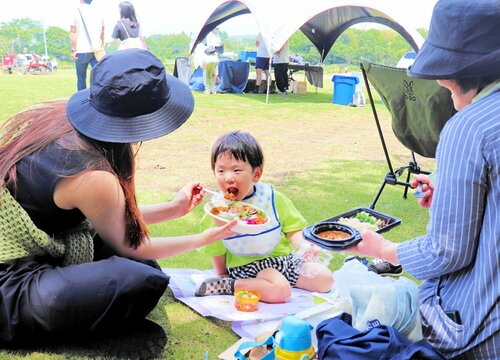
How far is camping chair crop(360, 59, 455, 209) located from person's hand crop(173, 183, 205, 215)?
157 centimetres

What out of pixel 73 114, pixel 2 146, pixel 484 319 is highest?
pixel 73 114

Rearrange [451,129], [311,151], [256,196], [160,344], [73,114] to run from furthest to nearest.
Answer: [311,151] → [256,196] → [160,344] → [73,114] → [451,129]

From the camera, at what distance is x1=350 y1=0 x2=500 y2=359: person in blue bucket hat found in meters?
1.40

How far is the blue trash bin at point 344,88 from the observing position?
10633 mm

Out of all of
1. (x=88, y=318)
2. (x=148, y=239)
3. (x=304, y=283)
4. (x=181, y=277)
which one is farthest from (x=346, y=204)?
(x=88, y=318)

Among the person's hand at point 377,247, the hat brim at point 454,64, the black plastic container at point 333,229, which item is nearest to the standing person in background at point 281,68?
the black plastic container at point 333,229

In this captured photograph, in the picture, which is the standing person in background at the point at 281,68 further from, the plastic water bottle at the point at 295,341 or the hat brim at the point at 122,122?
the plastic water bottle at the point at 295,341

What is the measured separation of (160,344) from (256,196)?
90 cm

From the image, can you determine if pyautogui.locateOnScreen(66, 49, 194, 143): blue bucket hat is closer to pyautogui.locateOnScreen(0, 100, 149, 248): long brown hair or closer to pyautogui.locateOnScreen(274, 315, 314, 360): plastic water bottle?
pyautogui.locateOnScreen(0, 100, 149, 248): long brown hair

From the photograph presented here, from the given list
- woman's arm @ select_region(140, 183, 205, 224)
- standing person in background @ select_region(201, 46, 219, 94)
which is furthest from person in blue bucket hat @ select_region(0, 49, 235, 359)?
standing person in background @ select_region(201, 46, 219, 94)

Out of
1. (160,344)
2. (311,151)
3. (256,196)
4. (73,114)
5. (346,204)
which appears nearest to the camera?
(73,114)

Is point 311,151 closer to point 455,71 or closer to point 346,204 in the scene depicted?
point 346,204

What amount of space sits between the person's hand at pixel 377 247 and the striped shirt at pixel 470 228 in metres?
0.16

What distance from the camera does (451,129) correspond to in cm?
146
